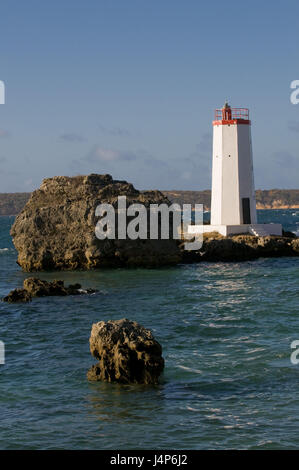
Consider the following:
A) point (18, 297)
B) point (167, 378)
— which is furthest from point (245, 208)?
point (167, 378)

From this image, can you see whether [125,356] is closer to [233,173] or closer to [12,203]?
[233,173]

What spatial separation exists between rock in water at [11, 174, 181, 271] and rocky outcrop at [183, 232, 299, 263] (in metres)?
3.58

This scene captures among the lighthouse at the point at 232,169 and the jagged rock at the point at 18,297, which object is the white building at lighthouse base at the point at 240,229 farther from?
the jagged rock at the point at 18,297

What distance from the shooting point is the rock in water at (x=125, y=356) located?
523 inches

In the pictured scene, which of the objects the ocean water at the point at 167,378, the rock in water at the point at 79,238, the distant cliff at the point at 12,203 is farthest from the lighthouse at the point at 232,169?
the distant cliff at the point at 12,203

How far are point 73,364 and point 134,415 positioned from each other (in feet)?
12.2

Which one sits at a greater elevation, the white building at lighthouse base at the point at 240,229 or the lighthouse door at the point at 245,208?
the lighthouse door at the point at 245,208

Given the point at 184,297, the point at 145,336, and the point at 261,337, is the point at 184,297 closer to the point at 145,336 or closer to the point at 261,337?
the point at 261,337

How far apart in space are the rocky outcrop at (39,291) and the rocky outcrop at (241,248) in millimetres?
12553

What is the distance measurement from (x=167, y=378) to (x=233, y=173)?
99.8 feet

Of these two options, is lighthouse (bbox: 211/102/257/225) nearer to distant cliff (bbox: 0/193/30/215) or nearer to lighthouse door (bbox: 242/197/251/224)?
lighthouse door (bbox: 242/197/251/224)

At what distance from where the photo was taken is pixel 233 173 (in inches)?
1689

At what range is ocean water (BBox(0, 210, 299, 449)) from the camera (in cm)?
1077

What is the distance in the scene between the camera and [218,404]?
12.2 meters
